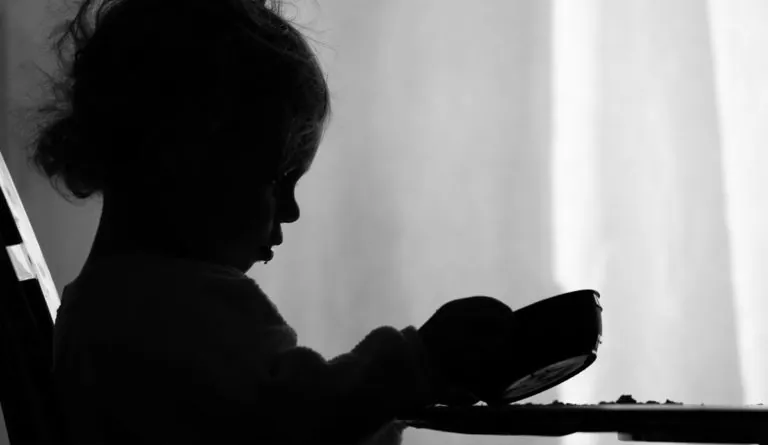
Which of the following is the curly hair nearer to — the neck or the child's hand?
the neck

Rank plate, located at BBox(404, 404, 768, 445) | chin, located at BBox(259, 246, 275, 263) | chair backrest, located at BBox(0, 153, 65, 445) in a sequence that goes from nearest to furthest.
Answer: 1. plate, located at BBox(404, 404, 768, 445)
2. chair backrest, located at BBox(0, 153, 65, 445)
3. chin, located at BBox(259, 246, 275, 263)

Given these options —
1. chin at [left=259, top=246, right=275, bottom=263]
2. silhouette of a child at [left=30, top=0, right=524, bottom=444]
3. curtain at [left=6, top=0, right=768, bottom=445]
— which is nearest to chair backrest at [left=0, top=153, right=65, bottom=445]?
silhouette of a child at [left=30, top=0, right=524, bottom=444]

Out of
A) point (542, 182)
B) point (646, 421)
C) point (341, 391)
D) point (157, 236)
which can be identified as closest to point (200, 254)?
point (157, 236)

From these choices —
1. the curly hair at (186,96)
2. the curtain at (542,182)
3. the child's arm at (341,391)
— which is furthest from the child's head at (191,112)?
the curtain at (542,182)

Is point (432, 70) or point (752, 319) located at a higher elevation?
point (432, 70)

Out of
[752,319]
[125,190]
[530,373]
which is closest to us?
[530,373]

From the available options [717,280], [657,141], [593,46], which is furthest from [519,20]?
[717,280]

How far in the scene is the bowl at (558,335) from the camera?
294 mm

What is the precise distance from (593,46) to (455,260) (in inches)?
14.1

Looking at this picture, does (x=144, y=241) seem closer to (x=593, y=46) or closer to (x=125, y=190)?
(x=125, y=190)

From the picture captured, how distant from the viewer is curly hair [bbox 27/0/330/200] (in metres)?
0.39

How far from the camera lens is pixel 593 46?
3.48 feet

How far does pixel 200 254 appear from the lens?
0.41m

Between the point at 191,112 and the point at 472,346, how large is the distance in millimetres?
193
